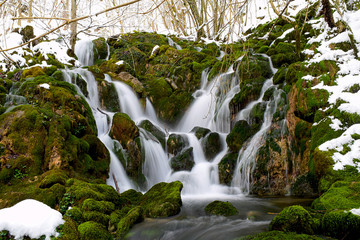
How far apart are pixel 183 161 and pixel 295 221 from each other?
5.20m

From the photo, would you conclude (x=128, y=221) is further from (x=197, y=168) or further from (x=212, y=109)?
(x=212, y=109)

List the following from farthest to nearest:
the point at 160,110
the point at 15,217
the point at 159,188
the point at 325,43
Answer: the point at 160,110 < the point at 325,43 < the point at 159,188 < the point at 15,217

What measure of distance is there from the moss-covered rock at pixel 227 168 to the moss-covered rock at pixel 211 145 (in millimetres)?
898

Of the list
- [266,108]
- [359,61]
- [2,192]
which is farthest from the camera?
[266,108]

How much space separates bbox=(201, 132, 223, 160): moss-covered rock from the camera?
8510 mm

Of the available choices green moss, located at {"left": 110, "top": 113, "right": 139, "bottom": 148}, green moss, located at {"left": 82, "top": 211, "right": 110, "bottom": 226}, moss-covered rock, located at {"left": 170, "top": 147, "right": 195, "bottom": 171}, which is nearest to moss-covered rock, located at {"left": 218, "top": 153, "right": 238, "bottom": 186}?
moss-covered rock, located at {"left": 170, "top": 147, "right": 195, "bottom": 171}

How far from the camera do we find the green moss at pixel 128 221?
3930mm

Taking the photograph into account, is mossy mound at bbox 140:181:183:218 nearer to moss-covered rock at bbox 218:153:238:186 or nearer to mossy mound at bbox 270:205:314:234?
mossy mound at bbox 270:205:314:234

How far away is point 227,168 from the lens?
736 cm

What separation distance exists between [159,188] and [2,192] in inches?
120

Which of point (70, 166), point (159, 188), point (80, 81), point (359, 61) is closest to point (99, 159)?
point (70, 166)

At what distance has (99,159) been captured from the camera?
6797 mm

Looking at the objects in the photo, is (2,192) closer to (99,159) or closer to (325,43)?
(99,159)

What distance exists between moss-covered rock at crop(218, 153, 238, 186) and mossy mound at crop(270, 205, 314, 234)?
3.81 meters
